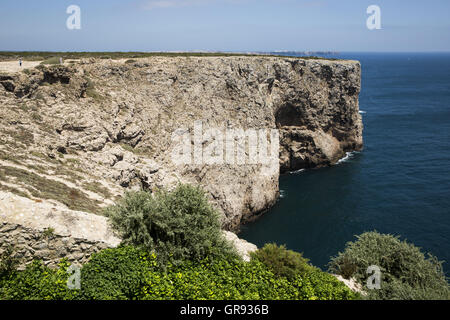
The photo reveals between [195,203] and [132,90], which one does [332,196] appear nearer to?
[132,90]

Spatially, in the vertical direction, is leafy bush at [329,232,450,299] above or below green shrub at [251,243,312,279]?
below

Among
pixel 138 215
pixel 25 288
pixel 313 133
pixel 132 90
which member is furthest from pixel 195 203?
pixel 313 133

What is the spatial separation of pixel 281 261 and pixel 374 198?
37.2 meters

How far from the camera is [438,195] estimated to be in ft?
155

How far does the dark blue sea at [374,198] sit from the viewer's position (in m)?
38.8

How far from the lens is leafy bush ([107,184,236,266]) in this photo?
14305 millimetres

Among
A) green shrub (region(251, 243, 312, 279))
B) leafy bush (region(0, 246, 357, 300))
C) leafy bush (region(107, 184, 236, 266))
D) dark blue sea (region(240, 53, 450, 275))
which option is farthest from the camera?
dark blue sea (region(240, 53, 450, 275))

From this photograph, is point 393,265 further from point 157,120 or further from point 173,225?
point 157,120

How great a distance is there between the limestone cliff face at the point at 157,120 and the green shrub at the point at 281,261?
401 inches

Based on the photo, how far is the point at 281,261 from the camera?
16719 millimetres

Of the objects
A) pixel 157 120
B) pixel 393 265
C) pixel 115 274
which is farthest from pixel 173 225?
pixel 157 120

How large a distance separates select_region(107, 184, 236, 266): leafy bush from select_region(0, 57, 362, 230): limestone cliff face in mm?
4695

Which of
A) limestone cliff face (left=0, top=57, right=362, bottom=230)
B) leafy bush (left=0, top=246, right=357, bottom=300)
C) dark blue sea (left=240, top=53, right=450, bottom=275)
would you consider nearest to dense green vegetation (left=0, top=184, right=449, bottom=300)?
leafy bush (left=0, top=246, right=357, bottom=300)

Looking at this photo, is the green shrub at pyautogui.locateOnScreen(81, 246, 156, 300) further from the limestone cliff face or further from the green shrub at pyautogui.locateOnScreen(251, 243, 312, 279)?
the green shrub at pyautogui.locateOnScreen(251, 243, 312, 279)
